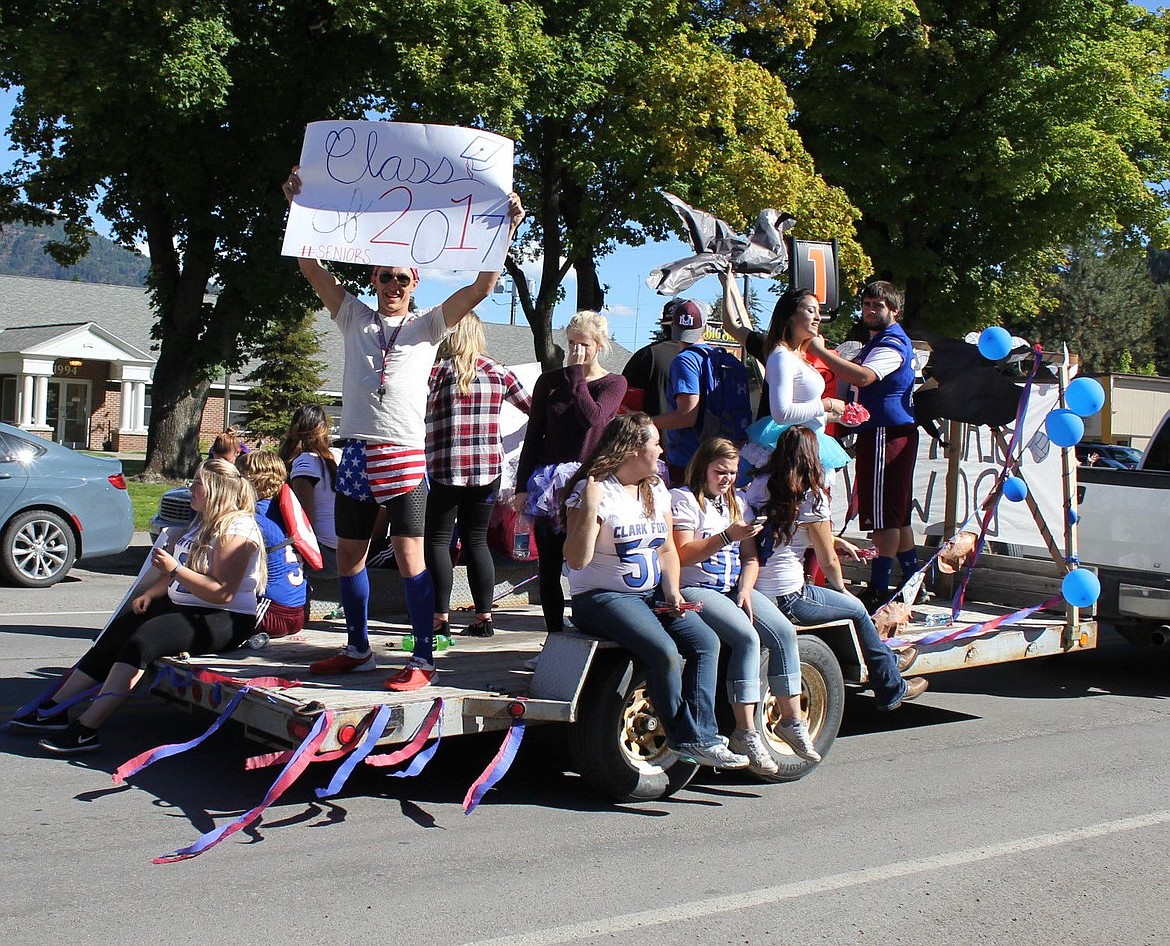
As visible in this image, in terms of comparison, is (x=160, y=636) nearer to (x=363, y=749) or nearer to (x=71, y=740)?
(x=71, y=740)

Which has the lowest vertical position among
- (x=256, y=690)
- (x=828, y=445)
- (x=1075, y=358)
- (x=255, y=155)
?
(x=256, y=690)

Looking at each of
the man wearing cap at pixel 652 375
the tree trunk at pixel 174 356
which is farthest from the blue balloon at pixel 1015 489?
the tree trunk at pixel 174 356

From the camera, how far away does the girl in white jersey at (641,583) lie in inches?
207

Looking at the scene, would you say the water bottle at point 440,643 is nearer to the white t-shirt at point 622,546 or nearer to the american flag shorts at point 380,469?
the american flag shorts at point 380,469

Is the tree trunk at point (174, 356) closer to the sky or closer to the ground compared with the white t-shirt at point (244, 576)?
closer to the sky

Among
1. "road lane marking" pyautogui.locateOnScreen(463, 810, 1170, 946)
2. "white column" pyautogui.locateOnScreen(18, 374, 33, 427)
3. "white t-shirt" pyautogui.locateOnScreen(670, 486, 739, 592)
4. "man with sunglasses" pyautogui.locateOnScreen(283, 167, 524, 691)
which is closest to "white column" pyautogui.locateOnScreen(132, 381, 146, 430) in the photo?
"white column" pyautogui.locateOnScreen(18, 374, 33, 427)

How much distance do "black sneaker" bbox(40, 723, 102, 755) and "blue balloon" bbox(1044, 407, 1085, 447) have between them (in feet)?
17.7

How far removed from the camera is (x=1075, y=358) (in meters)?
7.71

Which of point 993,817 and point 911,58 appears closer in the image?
point 993,817

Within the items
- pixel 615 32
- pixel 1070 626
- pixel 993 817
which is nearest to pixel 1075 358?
pixel 1070 626

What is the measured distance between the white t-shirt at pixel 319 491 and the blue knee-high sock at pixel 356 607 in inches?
81.0

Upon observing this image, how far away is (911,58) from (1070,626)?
21.7 meters

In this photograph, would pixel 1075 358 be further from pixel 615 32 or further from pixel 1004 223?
pixel 1004 223

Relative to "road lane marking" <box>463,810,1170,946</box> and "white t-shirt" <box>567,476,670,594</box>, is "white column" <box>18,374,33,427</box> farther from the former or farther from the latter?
"road lane marking" <box>463,810,1170,946</box>
